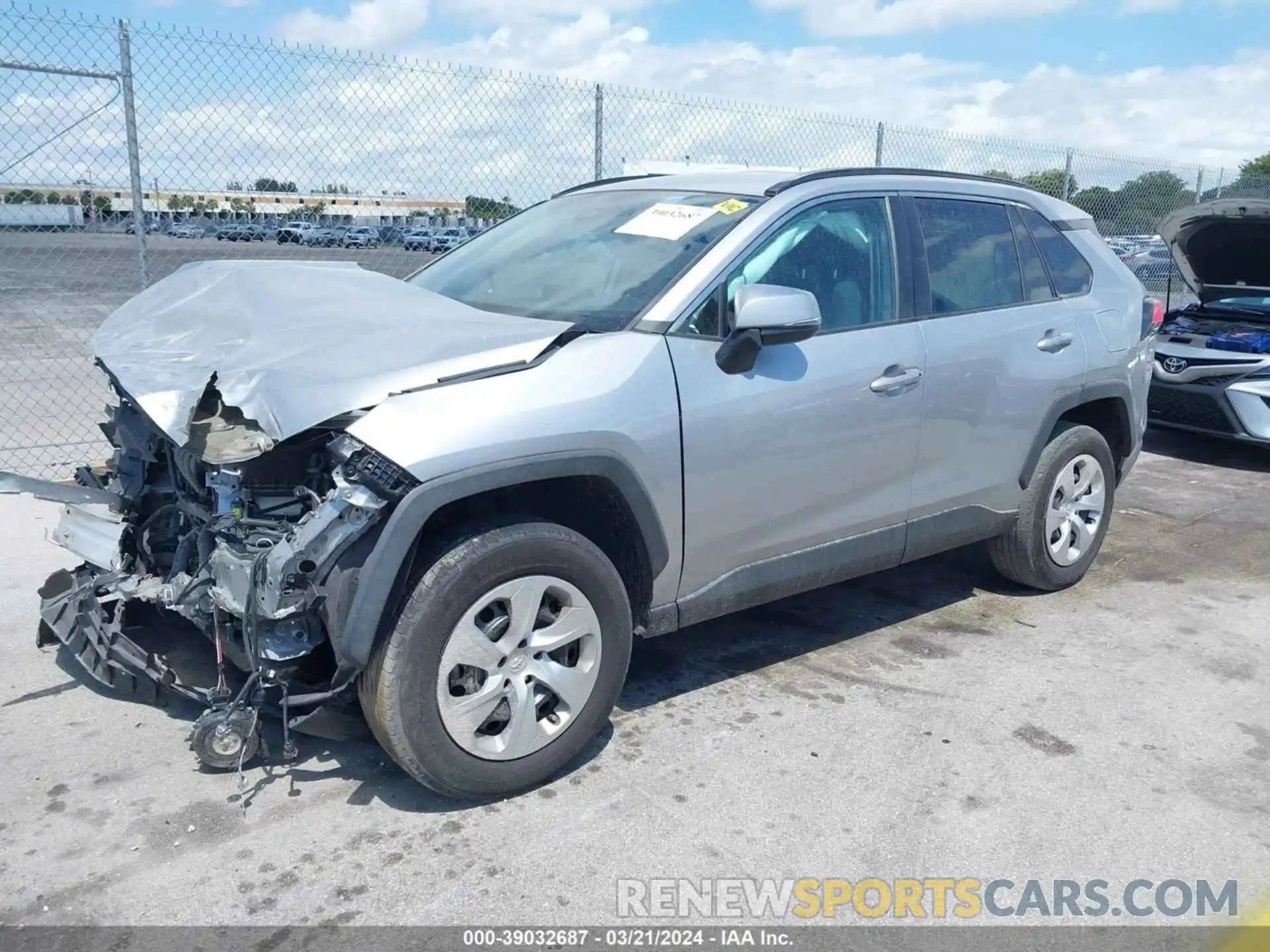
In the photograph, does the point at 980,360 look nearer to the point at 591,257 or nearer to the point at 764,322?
the point at 764,322

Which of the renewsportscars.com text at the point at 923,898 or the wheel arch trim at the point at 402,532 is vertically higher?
the wheel arch trim at the point at 402,532

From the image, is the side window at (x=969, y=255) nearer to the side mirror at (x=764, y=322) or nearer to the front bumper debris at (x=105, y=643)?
the side mirror at (x=764, y=322)

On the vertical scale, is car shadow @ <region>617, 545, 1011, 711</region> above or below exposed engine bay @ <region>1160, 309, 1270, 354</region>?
below

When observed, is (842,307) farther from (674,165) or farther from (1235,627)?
(1235,627)

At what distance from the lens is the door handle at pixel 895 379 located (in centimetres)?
395

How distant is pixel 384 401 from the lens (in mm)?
2906

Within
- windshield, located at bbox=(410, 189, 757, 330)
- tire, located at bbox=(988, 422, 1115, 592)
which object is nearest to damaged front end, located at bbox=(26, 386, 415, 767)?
windshield, located at bbox=(410, 189, 757, 330)

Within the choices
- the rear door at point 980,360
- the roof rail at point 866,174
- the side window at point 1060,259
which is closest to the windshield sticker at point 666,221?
the roof rail at point 866,174

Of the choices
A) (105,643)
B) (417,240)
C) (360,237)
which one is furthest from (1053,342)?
(360,237)

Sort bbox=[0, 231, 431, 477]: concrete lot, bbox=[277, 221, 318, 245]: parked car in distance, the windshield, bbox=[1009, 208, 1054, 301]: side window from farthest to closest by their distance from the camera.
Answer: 1. bbox=[277, 221, 318, 245]: parked car in distance
2. bbox=[0, 231, 431, 477]: concrete lot
3. bbox=[1009, 208, 1054, 301]: side window
4. the windshield

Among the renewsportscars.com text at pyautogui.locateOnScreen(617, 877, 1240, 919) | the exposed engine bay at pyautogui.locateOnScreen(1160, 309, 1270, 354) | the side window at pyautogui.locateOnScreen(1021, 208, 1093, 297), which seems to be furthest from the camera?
the exposed engine bay at pyautogui.locateOnScreen(1160, 309, 1270, 354)

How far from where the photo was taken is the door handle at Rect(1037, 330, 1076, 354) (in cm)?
470

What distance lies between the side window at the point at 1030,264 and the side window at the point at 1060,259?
0.05 meters

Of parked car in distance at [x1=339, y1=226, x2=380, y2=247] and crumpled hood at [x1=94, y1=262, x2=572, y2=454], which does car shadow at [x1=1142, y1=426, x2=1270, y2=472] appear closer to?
parked car in distance at [x1=339, y1=226, x2=380, y2=247]
